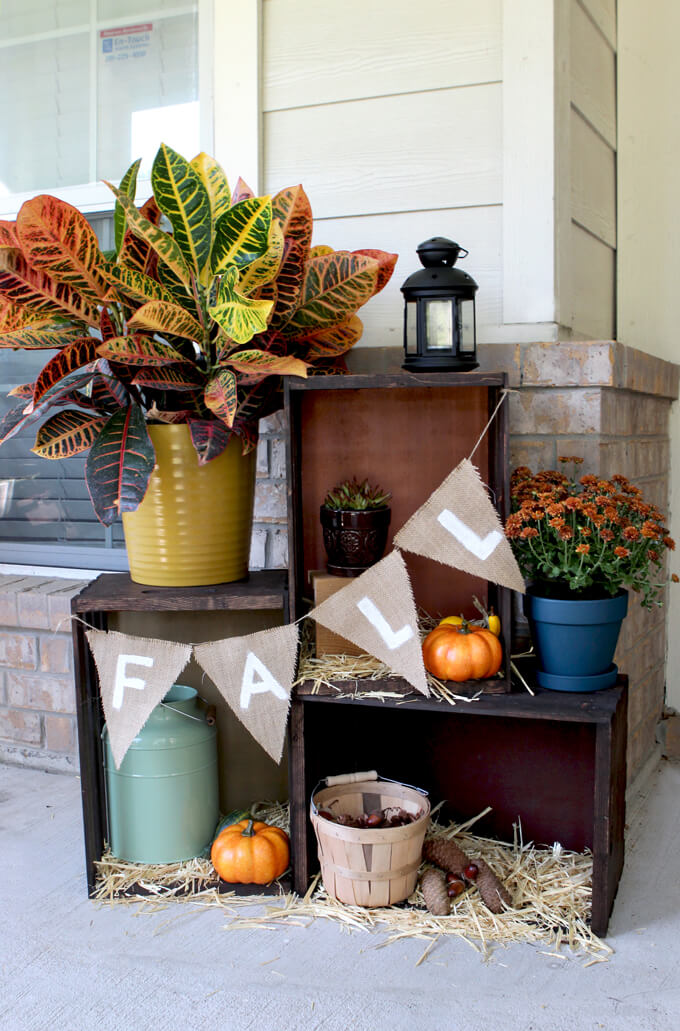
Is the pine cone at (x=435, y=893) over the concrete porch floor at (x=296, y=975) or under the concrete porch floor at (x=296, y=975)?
over

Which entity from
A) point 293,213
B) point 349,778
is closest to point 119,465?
point 293,213

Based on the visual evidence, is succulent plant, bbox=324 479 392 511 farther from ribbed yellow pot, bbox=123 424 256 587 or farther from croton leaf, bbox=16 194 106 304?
croton leaf, bbox=16 194 106 304

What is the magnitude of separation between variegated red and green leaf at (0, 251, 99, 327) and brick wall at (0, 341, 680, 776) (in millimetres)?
606

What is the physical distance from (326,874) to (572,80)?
5.95 feet

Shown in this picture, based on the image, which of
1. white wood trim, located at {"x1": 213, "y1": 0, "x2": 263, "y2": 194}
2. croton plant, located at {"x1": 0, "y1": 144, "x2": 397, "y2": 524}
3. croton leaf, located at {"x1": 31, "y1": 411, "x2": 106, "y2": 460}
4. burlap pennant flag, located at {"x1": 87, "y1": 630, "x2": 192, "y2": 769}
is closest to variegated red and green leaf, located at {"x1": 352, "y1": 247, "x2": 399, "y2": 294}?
croton plant, located at {"x1": 0, "y1": 144, "x2": 397, "y2": 524}

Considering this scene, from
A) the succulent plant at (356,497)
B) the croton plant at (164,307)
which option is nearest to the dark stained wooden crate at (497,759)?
the succulent plant at (356,497)

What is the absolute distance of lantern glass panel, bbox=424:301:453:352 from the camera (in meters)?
1.80

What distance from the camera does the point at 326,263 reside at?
1783mm

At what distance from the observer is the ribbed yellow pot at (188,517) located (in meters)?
1.80

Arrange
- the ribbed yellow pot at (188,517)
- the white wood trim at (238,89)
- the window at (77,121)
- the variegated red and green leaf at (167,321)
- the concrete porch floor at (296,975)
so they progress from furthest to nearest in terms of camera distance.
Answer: the window at (77,121) → the white wood trim at (238,89) → the ribbed yellow pot at (188,517) → the variegated red and green leaf at (167,321) → the concrete porch floor at (296,975)

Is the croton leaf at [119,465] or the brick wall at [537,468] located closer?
the croton leaf at [119,465]

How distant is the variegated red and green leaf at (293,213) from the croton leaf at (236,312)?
0.17 meters

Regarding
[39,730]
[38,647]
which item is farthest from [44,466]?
[39,730]

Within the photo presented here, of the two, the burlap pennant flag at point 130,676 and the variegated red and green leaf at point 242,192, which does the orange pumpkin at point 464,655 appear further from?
the variegated red and green leaf at point 242,192
